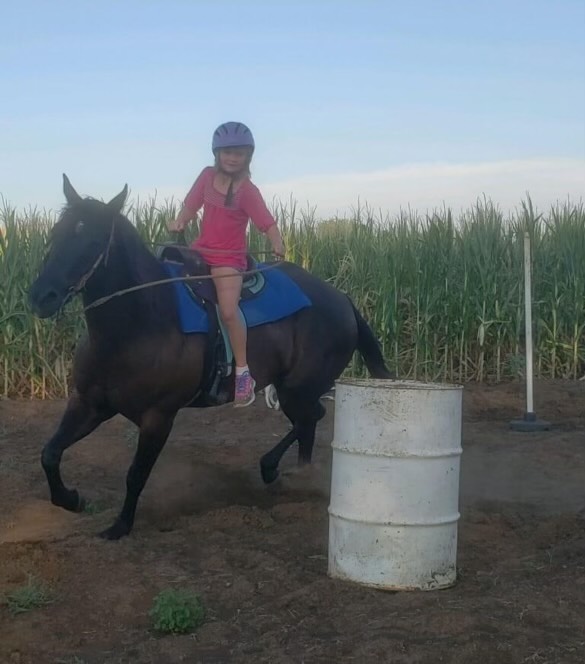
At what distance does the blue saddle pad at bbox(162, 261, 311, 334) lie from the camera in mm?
6316

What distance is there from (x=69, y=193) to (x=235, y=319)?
1.44m

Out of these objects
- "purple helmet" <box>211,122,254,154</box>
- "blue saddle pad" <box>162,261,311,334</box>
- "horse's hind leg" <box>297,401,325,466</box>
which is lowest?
"horse's hind leg" <box>297,401,325,466</box>

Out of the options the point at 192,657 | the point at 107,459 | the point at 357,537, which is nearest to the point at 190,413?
the point at 107,459

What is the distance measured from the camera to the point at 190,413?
1155 centimetres

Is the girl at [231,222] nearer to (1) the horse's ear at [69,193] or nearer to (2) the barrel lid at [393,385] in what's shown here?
(1) the horse's ear at [69,193]

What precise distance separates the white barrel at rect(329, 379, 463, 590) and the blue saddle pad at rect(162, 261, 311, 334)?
5.19 feet

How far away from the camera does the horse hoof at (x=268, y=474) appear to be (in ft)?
24.7

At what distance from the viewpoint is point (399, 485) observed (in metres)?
4.97

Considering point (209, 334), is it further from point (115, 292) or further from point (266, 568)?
point (266, 568)

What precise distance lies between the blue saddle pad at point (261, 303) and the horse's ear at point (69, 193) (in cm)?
86

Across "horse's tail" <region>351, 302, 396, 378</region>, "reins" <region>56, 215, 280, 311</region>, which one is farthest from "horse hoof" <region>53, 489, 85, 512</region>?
"horse's tail" <region>351, 302, 396, 378</region>

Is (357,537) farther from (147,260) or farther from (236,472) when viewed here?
(236,472)

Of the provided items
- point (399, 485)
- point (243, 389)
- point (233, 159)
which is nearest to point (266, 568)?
point (399, 485)

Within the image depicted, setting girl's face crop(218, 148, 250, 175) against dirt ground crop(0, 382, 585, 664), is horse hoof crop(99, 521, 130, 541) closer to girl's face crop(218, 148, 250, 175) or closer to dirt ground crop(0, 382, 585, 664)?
dirt ground crop(0, 382, 585, 664)
